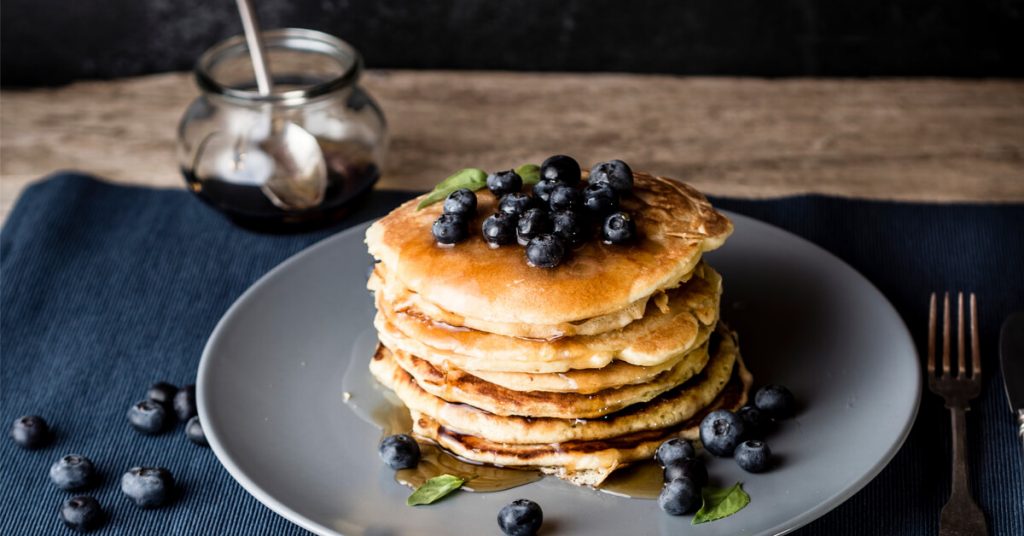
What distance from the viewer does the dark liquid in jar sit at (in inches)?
101

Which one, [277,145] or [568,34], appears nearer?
[277,145]

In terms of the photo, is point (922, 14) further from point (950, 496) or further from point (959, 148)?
point (950, 496)

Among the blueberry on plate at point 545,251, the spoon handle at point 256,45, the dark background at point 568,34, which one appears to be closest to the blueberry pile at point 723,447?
the blueberry on plate at point 545,251

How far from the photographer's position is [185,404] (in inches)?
81.0

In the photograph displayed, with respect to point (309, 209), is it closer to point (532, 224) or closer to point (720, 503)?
point (532, 224)

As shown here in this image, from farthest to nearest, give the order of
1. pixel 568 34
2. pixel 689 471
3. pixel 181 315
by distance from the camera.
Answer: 1. pixel 568 34
2. pixel 181 315
3. pixel 689 471

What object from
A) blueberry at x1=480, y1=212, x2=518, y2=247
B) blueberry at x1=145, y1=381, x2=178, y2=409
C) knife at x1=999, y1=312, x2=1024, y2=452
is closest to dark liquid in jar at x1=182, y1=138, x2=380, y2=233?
blueberry at x1=145, y1=381, x2=178, y2=409

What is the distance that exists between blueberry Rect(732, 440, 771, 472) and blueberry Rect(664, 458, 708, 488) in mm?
61

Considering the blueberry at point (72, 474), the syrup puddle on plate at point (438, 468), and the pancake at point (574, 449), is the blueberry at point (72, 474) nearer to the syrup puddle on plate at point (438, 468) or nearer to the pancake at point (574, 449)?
the syrup puddle on plate at point (438, 468)

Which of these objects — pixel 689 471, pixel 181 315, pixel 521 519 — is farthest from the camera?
pixel 181 315

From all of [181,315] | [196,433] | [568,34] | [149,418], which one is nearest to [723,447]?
[196,433]

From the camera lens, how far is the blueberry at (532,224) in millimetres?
1778

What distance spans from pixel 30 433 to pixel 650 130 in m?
1.83

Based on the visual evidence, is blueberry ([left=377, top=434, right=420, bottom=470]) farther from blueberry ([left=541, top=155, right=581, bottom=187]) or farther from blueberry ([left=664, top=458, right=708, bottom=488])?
blueberry ([left=541, top=155, right=581, bottom=187])
